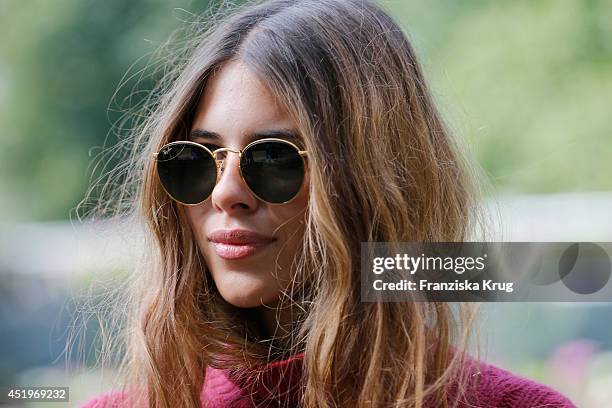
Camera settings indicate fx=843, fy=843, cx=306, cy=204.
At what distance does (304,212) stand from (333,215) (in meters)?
0.05

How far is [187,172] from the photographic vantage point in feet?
3.57

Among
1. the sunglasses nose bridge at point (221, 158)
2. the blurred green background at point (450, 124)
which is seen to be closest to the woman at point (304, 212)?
the sunglasses nose bridge at point (221, 158)

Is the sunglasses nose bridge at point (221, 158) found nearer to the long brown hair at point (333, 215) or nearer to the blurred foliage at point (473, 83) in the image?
the long brown hair at point (333, 215)

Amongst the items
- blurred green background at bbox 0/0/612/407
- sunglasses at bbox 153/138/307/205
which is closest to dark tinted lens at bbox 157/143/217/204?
sunglasses at bbox 153/138/307/205

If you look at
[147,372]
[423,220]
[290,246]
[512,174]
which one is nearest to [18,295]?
[147,372]

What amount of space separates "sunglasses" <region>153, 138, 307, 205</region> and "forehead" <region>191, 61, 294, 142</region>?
23mm

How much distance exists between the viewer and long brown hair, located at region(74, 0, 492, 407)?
104 cm

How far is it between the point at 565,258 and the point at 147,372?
621 millimetres

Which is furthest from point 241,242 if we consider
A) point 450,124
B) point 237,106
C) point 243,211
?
point 450,124

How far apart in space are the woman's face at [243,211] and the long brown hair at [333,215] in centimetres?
2

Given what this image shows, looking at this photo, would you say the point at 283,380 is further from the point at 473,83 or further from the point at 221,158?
the point at 473,83

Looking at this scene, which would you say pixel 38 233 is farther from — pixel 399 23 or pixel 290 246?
pixel 399 23

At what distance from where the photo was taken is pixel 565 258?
1.24 meters

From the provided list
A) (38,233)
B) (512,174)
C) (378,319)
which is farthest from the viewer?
(38,233)
